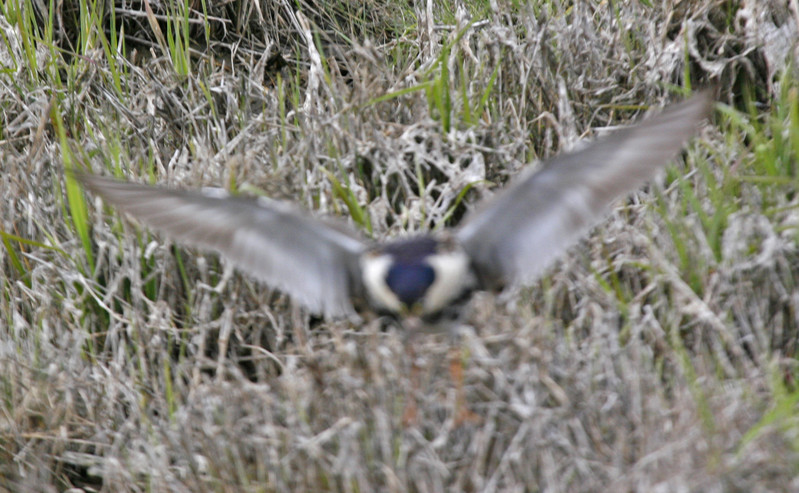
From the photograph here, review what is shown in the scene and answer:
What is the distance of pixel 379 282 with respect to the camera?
85.5 inches

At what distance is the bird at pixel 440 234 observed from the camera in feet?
7.20

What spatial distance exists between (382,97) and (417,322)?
107 centimetres

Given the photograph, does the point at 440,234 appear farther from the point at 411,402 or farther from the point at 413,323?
the point at 411,402

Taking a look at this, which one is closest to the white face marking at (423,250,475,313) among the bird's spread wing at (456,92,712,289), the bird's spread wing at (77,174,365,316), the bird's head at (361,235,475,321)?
the bird's head at (361,235,475,321)

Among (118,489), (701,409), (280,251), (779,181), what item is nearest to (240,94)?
(280,251)

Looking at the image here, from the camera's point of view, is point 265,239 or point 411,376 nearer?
point 411,376

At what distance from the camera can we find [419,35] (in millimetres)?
3701

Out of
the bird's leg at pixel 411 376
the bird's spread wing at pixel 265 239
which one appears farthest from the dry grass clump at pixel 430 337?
the bird's spread wing at pixel 265 239

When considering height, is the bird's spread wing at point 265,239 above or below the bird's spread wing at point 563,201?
below

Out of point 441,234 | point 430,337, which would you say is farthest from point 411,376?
point 441,234

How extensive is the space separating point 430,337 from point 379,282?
335 mm

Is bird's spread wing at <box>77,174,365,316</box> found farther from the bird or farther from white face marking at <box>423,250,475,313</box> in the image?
white face marking at <box>423,250,475,313</box>

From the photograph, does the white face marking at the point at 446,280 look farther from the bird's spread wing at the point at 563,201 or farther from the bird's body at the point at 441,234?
the bird's spread wing at the point at 563,201

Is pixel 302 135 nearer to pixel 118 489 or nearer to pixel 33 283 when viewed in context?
pixel 33 283
